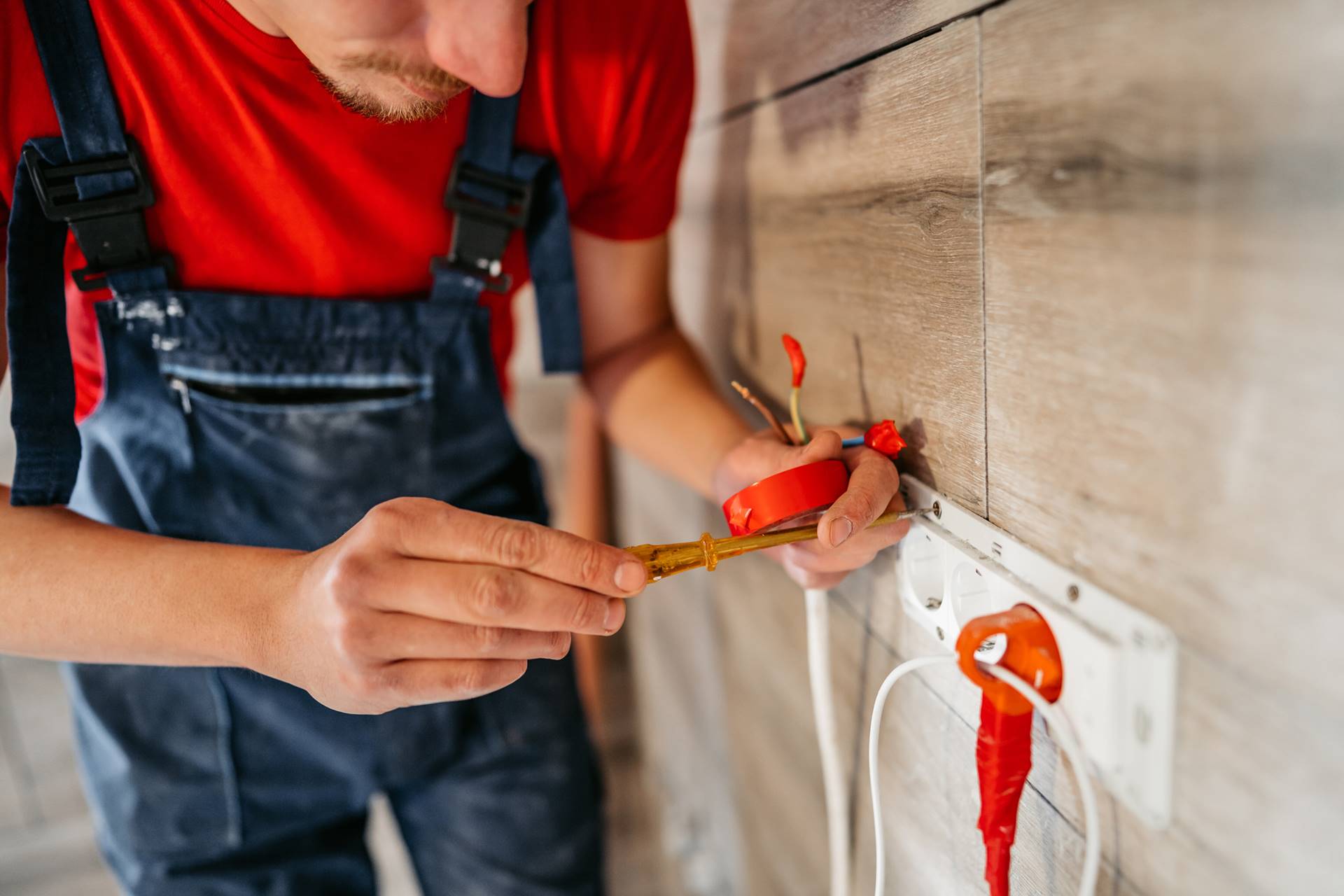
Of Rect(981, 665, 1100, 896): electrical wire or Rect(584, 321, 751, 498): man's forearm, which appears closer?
Rect(981, 665, 1100, 896): electrical wire

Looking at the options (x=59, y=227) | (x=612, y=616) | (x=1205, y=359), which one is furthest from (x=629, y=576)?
(x=59, y=227)

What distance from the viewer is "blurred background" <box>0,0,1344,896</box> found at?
1.00 ft

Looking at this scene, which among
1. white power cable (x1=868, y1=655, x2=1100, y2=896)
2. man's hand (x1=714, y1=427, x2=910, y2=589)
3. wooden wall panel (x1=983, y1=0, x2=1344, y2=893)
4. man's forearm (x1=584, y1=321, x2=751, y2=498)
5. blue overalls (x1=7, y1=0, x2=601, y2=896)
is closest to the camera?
wooden wall panel (x1=983, y1=0, x2=1344, y2=893)

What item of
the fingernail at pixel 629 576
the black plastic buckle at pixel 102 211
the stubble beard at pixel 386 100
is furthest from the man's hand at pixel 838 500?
the black plastic buckle at pixel 102 211

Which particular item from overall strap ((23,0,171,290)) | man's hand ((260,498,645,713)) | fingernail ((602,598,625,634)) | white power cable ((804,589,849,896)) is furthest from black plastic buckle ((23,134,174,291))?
white power cable ((804,589,849,896))

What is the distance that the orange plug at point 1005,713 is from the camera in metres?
0.45

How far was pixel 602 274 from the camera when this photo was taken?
88cm

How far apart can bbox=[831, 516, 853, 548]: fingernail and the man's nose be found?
0.33 metres

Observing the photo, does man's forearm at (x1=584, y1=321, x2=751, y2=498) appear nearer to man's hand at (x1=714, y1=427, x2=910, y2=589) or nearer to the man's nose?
man's hand at (x1=714, y1=427, x2=910, y2=589)

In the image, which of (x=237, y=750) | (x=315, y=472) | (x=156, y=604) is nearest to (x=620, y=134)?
(x=315, y=472)

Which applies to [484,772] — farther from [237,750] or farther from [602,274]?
[602,274]

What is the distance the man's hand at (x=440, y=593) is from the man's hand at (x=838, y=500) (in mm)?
130

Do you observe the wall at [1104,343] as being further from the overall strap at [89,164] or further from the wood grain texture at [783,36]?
the overall strap at [89,164]

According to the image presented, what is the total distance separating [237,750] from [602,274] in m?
0.53
